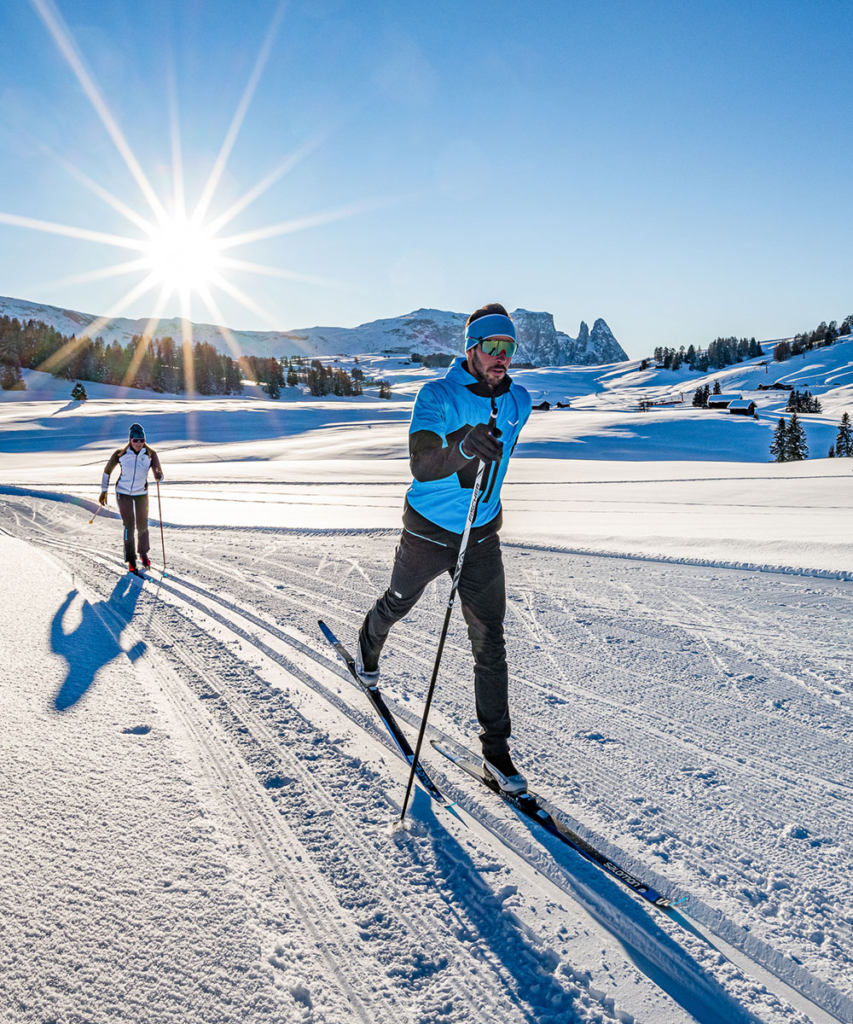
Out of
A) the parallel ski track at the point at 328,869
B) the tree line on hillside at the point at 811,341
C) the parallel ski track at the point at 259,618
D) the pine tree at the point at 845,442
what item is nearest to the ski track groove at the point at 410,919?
the parallel ski track at the point at 328,869

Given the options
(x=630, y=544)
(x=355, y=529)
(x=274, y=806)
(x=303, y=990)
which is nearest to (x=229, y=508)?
(x=355, y=529)

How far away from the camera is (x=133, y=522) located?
8.16m

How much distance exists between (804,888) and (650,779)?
763 millimetres

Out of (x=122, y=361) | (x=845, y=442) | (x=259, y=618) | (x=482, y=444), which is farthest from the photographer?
(x=122, y=361)

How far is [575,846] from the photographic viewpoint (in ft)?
8.02

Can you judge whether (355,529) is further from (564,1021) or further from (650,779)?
(564,1021)

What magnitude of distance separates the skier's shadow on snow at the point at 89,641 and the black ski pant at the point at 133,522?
4.92 ft

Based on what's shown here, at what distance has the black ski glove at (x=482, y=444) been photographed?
8.24 ft

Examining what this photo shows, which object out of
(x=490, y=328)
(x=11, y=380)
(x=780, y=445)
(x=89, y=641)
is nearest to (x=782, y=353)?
(x=780, y=445)

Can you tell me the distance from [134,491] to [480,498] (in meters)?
7.13

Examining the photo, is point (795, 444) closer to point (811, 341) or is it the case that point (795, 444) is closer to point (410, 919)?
point (410, 919)

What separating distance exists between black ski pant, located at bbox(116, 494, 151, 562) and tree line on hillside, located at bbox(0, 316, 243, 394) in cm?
8177

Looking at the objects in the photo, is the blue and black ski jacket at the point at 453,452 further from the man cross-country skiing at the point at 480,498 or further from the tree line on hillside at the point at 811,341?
the tree line on hillside at the point at 811,341

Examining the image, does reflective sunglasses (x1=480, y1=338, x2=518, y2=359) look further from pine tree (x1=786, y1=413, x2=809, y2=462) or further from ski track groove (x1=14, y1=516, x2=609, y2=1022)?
pine tree (x1=786, y1=413, x2=809, y2=462)
